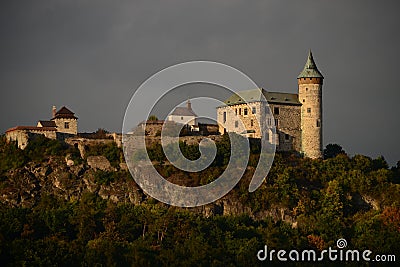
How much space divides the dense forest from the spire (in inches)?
270

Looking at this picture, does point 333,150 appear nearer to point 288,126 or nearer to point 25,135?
point 288,126

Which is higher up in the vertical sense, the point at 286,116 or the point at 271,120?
the point at 286,116

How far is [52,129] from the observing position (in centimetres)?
8231

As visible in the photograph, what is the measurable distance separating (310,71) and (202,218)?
18.6 m

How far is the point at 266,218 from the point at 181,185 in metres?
6.62

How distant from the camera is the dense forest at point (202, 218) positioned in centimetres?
6812

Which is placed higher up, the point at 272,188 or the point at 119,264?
the point at 272,188

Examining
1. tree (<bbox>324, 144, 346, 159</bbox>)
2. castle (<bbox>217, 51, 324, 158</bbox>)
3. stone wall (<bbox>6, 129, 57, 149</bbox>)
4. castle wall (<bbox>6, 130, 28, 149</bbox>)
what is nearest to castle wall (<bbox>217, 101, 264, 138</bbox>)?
castle (<bbox>217, 51, 324, 158</bbox>)

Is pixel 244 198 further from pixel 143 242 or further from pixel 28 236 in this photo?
pixel 28 236

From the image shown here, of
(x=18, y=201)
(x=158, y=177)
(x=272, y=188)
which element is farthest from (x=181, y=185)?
(x=18, y=201)

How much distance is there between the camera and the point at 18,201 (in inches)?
3071

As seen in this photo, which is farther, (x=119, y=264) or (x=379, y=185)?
(x=379, y=185)

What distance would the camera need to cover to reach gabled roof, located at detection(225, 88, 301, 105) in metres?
85.7

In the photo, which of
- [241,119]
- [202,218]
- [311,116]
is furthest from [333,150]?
[202,218]
